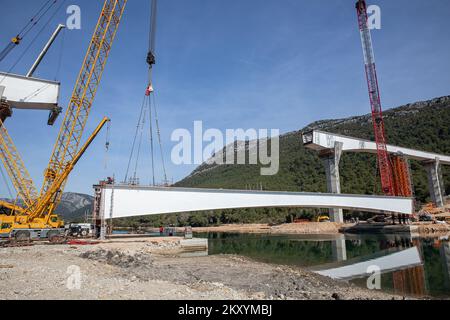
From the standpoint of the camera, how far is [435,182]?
176 feet

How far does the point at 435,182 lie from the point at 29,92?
64096 mm

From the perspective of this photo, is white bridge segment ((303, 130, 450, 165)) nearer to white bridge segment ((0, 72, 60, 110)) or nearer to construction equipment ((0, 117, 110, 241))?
construction equipment ((0, 117, 110, 241))

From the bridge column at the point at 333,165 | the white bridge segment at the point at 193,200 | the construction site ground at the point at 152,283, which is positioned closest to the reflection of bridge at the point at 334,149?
the bridge column at the point at 333,165

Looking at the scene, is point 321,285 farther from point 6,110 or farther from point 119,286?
point 6,110

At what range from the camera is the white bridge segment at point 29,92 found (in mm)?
25312

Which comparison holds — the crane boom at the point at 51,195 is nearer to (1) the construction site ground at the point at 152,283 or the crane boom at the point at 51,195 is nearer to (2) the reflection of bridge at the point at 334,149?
(1) the construction site ground at the point at 152,283

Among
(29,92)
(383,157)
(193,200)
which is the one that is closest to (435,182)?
(383,157)

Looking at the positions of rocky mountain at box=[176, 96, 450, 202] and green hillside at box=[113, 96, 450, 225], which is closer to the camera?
green hillside at box=[113, 96, 450, 225]

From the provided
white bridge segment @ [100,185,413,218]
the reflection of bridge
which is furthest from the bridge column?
white bridge segment @ [100,185,413,218]

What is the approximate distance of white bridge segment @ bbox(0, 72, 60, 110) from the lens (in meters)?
25.3

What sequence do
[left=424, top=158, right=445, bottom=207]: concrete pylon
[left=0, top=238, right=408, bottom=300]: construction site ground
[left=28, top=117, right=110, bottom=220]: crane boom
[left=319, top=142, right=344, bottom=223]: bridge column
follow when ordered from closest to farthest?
[left=0, top=238, right=408, bottom=300]: construction site ground → [left=28, top=117, right=110, bottom=220]: crane boom → [left=319, top=142, right=344, bottom=223]: bridge column → [left=424, top=158, right=445, bottom=207]: concrete pylon

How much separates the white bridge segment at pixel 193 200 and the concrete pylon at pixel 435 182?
82.8 ft

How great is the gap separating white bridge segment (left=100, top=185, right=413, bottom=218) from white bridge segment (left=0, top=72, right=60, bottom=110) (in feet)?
35.3

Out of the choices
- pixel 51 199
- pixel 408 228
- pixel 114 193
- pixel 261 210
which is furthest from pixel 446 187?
pixel 51 199
